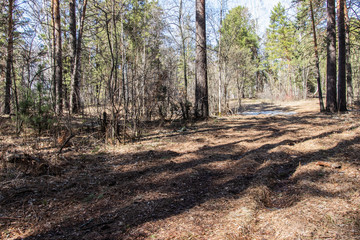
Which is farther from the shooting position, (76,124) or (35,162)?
(76,124)

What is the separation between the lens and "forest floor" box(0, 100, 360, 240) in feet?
7.02

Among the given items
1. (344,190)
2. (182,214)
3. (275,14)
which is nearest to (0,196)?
(182,214)

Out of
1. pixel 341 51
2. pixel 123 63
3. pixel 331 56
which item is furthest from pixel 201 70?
pixel 341 51

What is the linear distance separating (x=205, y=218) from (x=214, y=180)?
115 centimetres

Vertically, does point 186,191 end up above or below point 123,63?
below

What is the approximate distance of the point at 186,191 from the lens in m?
3.11

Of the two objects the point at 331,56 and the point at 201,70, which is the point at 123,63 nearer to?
the point at 201,70

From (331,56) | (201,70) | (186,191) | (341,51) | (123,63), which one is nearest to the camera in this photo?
→ (186,191)

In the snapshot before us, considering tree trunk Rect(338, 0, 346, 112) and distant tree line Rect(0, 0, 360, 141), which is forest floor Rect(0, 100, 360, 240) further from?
tree trunk Rect(338, 0, 346, 112)

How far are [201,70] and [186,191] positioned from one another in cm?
653

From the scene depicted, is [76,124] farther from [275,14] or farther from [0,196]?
[275,14]

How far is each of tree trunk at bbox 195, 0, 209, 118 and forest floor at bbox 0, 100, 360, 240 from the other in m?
3.58

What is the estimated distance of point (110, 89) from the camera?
5.10m

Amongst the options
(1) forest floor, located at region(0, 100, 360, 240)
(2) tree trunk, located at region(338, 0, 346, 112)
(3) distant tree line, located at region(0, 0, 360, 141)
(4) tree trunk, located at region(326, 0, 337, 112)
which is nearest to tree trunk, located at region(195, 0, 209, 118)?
(3) distant tree line, located at region(0, 0, 360, 141)
